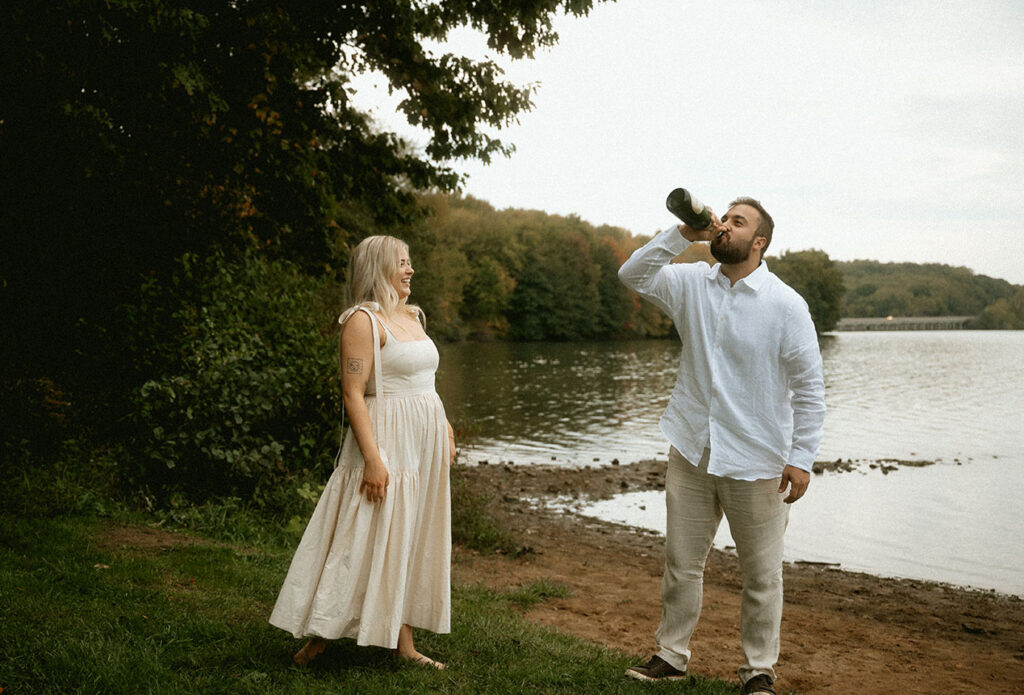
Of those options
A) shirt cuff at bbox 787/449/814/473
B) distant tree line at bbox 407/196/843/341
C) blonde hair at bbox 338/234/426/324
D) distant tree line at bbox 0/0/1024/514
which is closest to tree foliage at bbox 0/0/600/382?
distant tree line at bbox 0/0/1024/514

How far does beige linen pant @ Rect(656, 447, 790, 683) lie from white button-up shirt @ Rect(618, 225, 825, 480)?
15 centimetres

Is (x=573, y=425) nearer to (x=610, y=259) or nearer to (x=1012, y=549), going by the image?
(x=1012, y=549)

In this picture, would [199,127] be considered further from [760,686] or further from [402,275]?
[760,686]

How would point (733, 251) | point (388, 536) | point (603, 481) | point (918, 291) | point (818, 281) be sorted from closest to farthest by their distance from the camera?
point (388, 536) < point (733, 251) < point (603, 481) < point (818, 281) < point (918, 291)

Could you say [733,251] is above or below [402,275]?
above

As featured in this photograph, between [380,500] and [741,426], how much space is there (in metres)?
1.87

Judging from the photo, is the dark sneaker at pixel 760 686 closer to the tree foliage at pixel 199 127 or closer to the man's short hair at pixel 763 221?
the man's short hair at pixel 763 221

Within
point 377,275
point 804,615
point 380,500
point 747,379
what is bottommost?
point 804,615

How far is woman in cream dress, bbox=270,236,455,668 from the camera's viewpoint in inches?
158

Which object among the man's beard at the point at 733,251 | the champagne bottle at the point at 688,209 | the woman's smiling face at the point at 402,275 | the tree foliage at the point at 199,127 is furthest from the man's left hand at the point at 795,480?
the tree foliage at the point at 199,127

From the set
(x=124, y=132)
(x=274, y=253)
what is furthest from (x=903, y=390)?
(x=124, y=132)

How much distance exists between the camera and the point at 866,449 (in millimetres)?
20781

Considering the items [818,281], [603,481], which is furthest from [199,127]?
[818,281]

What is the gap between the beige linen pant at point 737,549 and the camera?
4.26m
